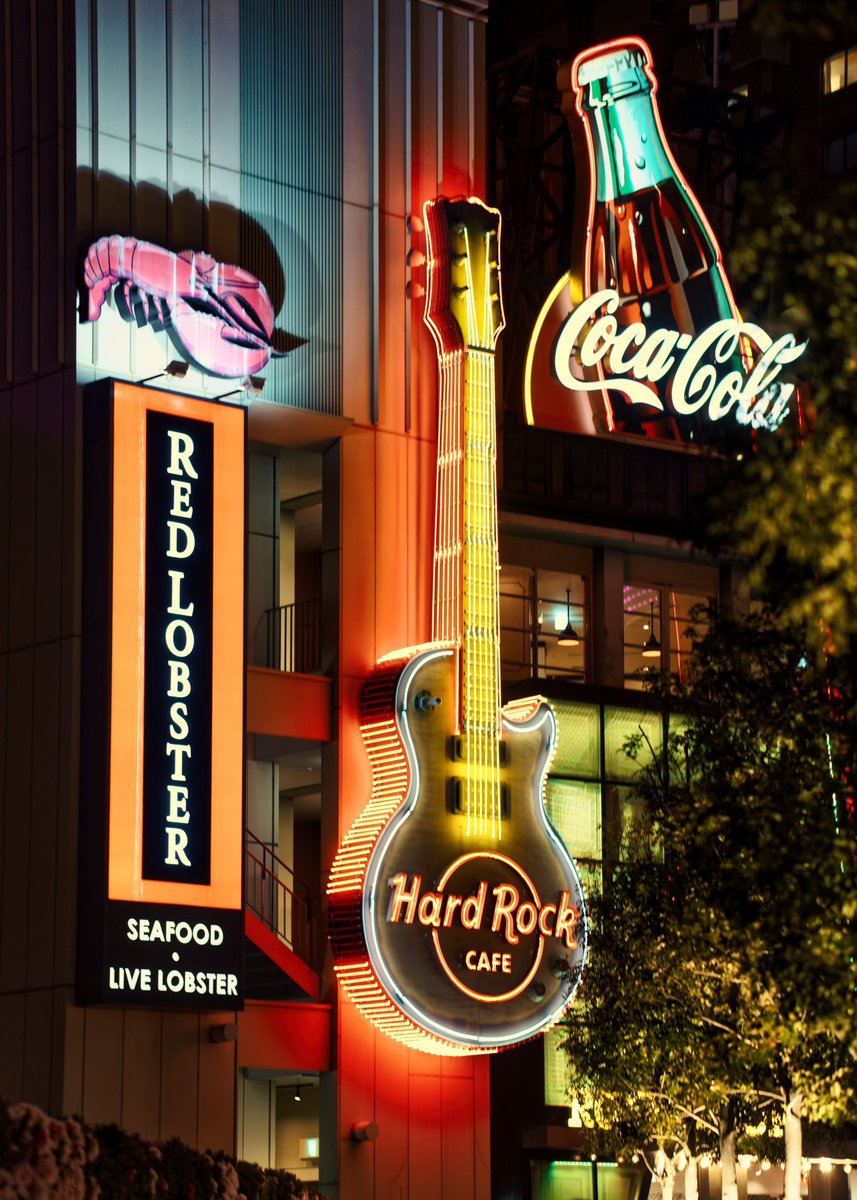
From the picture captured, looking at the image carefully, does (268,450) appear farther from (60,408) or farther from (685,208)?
(685,208)

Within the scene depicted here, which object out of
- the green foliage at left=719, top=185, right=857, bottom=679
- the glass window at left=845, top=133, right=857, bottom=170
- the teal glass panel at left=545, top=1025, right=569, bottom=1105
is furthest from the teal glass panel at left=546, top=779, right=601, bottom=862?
the glass window at left=845, top=133, right=857, bottom=170

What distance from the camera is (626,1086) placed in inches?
1409

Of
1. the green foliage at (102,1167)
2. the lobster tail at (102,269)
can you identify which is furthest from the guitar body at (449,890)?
the green foliage at (102,1167)

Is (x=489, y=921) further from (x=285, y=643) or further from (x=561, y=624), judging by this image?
(x=561, y=624)

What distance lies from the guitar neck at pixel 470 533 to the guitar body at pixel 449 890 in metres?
0.52

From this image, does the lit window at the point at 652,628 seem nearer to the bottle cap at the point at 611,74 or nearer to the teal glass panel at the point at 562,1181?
the bottle cap at the point at 611,74

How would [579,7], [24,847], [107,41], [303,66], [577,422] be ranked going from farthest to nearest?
1. [579,7]
2. [577,422]
3. [303,66]
4. [107,41]
5. [24,847]

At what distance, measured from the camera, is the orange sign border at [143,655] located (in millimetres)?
34281

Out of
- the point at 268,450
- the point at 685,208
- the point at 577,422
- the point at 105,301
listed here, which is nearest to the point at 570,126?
the point at 685,208

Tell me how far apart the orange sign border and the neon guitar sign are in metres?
2.81

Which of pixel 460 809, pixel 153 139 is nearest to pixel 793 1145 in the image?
pixel 460 809

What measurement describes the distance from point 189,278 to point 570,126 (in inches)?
444

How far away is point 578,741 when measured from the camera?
43.5 metres

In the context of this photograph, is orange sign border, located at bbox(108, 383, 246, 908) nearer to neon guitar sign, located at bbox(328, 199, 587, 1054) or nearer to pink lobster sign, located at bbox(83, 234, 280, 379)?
pink lobster sign, located at bbox(83, 234, 280, 379)
